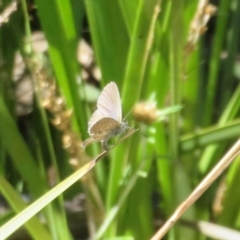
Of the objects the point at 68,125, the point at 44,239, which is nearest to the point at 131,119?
the point at 68,125

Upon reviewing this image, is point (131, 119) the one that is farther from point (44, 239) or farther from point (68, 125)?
point (44, 239)

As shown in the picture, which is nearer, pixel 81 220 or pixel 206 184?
pixel 206 184

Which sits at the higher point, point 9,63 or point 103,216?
point 9,63
